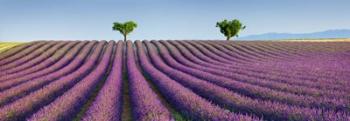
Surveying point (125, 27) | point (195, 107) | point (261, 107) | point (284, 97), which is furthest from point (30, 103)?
point (125, 27)

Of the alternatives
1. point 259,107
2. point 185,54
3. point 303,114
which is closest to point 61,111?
point 259,107

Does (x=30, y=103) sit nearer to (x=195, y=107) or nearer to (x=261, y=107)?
(x=195, y=107)

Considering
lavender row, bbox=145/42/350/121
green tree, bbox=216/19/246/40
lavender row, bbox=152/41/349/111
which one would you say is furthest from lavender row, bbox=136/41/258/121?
green tree, bbox=216/19/246/40

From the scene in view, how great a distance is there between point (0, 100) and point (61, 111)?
121 inches

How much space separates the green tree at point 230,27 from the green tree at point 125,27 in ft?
41.3

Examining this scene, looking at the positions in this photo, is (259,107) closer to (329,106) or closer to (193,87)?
(329,106)

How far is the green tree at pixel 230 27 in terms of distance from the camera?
61.7m

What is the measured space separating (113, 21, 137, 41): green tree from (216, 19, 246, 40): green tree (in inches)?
496

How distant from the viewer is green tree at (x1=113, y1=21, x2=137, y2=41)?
6209 cm

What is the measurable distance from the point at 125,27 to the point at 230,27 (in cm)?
1519

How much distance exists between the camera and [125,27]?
62.1 metres

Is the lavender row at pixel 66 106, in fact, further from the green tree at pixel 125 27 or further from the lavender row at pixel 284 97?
the green tree at pixel 125 27

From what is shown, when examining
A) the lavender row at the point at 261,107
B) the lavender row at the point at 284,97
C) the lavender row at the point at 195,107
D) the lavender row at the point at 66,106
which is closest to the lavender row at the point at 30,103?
the lavender row at the point at 66,106

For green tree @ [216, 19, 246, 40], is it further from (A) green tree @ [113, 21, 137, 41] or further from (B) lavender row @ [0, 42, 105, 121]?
(B) lavender row @ [0, 42, 105, 121]
